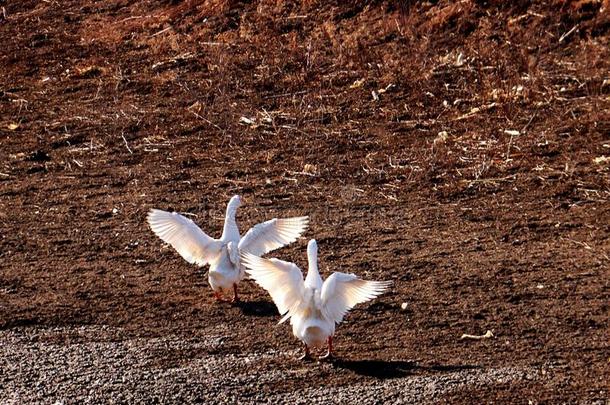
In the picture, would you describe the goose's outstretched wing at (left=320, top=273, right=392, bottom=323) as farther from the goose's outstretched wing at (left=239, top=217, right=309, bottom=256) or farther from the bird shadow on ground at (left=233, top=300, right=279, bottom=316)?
the goose's outstretched wing at (left=239, top=217, right=309, bottom=256)

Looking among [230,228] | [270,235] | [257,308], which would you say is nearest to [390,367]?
[257,308]

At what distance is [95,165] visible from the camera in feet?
40.8

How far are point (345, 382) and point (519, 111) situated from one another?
5.70 metres

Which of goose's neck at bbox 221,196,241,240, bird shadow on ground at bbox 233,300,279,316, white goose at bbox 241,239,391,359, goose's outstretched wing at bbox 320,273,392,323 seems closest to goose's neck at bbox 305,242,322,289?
white goose at bbox 241,239,391,359

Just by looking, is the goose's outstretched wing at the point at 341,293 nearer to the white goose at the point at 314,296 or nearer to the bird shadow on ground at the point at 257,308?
the white goose at the point at 314,296

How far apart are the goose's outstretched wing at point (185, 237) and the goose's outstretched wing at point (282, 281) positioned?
1.00 m

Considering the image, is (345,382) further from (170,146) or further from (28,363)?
(170,146)

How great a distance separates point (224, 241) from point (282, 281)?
116cm

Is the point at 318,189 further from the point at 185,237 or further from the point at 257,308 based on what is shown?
the point at 257,308

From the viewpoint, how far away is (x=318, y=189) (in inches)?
448

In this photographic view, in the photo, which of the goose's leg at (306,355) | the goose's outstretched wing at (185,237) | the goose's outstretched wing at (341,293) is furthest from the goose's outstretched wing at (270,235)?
the goose's outstretched wing at (341,293)

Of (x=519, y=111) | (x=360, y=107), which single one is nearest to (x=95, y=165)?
(x=360, y=107)

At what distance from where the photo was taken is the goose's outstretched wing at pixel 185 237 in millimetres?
9164

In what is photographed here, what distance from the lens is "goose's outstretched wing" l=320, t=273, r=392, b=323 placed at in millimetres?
7883
